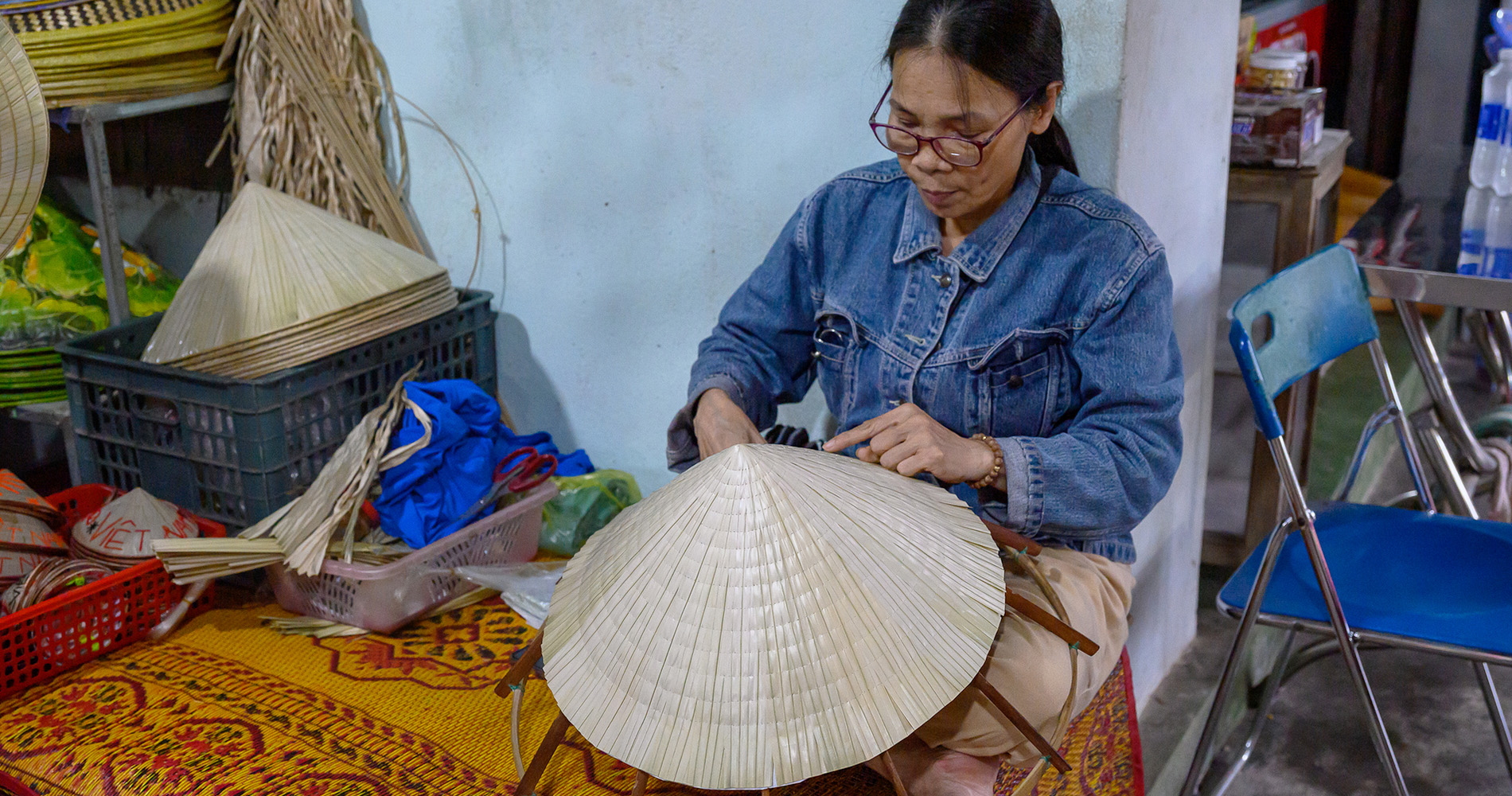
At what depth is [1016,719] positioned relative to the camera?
5.04 feet

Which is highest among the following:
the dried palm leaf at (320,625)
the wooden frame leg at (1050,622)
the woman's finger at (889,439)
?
the woman's finger at (889,439)

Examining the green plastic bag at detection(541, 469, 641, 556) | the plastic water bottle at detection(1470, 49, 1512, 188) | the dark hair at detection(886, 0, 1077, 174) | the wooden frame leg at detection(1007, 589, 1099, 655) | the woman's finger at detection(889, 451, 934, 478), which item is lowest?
the green plastic bag at detection(541, 469, 641, 556)

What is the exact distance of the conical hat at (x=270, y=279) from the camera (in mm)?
2314

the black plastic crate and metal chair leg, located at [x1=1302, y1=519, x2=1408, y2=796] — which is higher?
the black plastic crate

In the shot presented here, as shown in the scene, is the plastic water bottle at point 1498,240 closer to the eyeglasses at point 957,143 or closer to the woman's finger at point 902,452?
the eyeglasses at point 957,143

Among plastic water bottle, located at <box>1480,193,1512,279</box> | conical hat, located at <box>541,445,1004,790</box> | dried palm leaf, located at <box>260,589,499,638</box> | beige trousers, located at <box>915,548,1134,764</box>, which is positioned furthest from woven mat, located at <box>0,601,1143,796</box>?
plastic water bottle, located at <box>1480,193,1512,279</box>

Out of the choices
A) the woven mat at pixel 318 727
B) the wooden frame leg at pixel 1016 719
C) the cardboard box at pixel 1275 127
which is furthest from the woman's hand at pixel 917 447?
the cardboard box at pixel 1275 127

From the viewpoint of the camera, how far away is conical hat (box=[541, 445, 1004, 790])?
1398mm

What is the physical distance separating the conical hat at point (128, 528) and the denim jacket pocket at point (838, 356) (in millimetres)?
1241

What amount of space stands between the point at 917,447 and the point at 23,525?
165 centimetres

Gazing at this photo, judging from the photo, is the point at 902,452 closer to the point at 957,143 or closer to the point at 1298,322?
the point at 957,143

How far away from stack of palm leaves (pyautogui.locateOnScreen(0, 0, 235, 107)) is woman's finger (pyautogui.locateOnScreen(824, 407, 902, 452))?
5.91 ft

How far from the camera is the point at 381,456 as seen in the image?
2332 mm

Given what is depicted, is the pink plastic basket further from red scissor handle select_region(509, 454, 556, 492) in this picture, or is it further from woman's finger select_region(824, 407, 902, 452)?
woman's finger select_region(824, 407, 902, 452)
